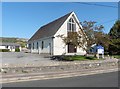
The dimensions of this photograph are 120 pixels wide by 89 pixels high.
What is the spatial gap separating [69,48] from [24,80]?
2454 centimetres

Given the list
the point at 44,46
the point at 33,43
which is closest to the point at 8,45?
the point at 33,43

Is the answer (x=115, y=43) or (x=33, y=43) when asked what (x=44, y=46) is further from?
(x=115, y=43)

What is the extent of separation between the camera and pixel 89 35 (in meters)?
32.2

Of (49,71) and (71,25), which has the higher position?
(71,25)

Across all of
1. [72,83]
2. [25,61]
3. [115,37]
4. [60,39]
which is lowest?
[72,83]

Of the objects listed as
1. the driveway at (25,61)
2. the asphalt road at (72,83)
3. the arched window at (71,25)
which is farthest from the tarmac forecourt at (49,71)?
the arched window at (71,25)

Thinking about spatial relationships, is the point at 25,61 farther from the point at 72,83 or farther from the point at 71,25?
the point at 72,83

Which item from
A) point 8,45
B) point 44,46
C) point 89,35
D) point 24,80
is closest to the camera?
point 24,80

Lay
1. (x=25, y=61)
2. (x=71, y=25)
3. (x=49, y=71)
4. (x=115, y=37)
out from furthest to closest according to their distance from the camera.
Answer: (x=115, y=37) < (x=71, y=25) < (x=25, y=61) < (x=49, y=71)

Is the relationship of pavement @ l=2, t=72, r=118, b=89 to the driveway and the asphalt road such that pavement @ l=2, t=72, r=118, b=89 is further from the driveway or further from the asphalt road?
the driveway

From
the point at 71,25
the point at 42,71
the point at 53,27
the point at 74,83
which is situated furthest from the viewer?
the point at 53,27

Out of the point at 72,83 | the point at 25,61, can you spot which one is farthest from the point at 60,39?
the point at 72,83

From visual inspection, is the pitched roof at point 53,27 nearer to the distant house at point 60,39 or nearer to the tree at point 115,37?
the distant house at point 60,39

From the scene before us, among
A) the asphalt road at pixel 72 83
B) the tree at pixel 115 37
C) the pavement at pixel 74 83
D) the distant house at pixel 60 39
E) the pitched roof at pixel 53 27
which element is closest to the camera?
the pavement at pixel 74 83
